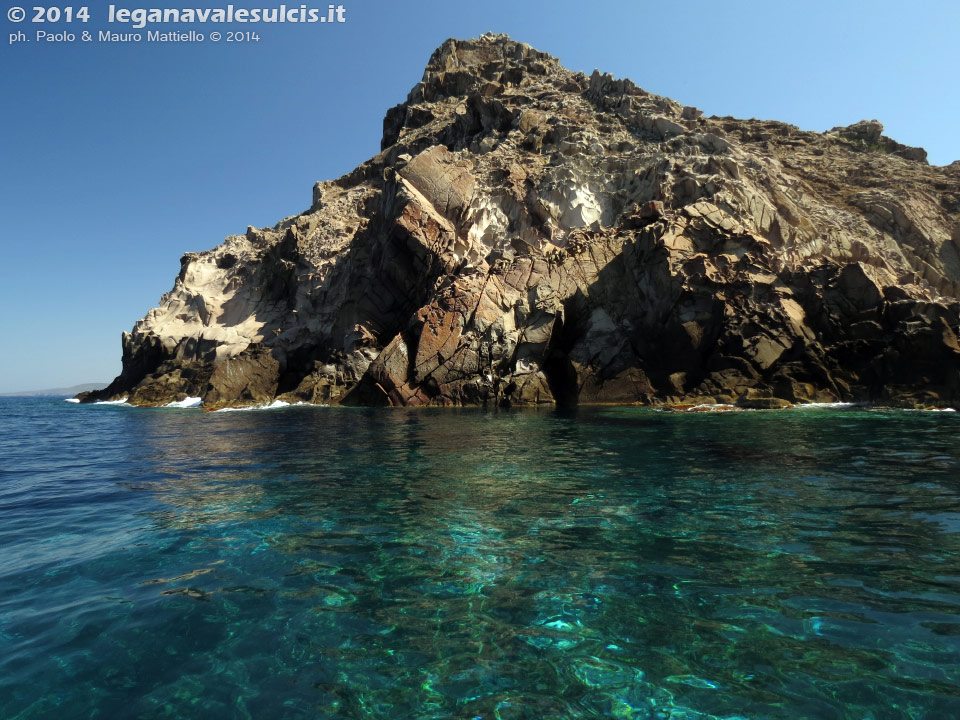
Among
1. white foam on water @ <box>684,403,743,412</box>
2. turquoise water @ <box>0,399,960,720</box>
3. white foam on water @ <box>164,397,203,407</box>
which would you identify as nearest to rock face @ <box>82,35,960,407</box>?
white foam on water @ <box>684,403,743,412</box>

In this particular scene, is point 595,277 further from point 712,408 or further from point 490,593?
point 490,593

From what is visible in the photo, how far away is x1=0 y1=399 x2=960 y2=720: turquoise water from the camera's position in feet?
13.3

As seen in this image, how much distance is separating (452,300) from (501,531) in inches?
1349

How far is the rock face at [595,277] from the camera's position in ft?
111

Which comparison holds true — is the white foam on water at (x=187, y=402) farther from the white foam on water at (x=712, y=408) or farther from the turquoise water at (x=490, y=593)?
the white foam on water at (x=712, y=408)

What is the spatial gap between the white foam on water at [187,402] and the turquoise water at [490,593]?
1550 inches

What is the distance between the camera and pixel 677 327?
37.0 metres

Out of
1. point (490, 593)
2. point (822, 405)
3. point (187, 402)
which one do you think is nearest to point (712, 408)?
point (822, 405)

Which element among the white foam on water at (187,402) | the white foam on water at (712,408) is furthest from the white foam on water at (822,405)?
the white foam on water at (187,402)

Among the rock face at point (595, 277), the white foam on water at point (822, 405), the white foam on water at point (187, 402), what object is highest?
the rock face at point (595, 277)

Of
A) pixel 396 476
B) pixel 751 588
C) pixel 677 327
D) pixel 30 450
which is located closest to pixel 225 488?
pixel 396 476

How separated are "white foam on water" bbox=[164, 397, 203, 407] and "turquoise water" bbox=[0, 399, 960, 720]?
39.4 m

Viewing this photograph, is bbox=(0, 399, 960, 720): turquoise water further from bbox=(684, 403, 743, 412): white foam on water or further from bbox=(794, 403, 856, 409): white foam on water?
bbox=(794, 403, 856, 409): white foam on water

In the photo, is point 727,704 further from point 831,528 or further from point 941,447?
point 941,447
